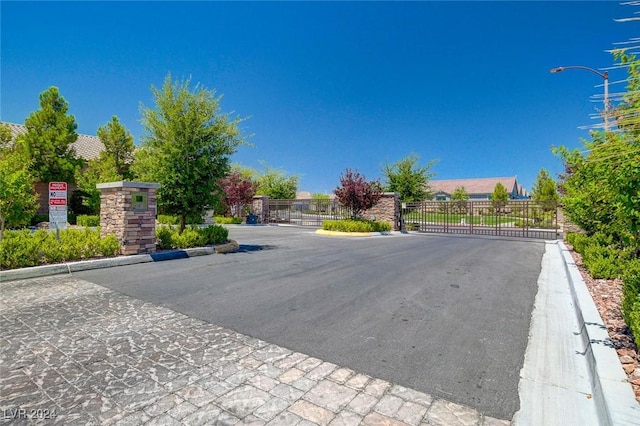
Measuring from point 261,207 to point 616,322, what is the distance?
24043mm

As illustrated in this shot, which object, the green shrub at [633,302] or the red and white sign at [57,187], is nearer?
the green shrub at [633,302]

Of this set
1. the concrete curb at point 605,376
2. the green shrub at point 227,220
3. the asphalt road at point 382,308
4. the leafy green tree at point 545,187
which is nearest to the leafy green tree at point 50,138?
the green shrub at point 227,220

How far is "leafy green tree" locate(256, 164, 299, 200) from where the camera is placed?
3400cm

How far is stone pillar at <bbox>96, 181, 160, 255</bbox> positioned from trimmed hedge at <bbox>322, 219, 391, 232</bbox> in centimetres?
1052

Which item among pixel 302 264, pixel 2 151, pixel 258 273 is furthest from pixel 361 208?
pixel 2 151

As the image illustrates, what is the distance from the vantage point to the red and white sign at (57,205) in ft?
25.6

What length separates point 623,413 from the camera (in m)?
2.16

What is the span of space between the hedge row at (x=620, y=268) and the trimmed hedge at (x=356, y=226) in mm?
9598

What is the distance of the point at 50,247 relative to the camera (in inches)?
291

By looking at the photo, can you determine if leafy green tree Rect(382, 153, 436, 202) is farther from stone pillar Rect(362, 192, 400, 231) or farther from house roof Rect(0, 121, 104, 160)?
house roof Rect(0, 121, 104, 160)

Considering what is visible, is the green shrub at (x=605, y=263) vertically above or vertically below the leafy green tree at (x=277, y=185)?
below

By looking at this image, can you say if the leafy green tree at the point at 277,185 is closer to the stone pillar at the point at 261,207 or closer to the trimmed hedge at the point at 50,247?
the stone pillar at the point at 261,207

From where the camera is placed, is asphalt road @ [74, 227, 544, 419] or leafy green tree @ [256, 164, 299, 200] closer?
asphalt road @ [74, 227, 544, 419]

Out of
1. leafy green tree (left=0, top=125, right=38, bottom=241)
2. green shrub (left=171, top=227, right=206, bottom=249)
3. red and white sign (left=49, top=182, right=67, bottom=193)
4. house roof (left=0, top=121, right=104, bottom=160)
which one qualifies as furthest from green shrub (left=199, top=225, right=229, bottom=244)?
house roof (left=0, top=121, right=104, bottom=160)
